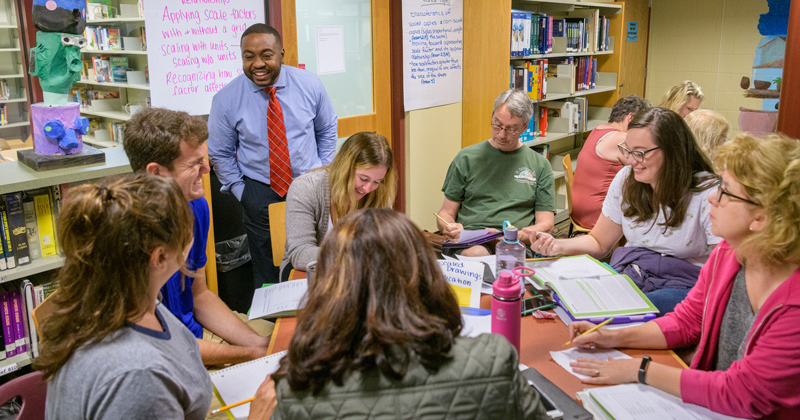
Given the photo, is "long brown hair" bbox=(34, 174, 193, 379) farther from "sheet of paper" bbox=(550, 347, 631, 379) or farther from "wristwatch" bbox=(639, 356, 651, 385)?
"wristwatch" bbox=(639, 356, 651, 385)

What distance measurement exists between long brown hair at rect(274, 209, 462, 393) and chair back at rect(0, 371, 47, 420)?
836 mm

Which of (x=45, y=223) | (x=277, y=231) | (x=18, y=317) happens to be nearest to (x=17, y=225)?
(x=45, y=223)

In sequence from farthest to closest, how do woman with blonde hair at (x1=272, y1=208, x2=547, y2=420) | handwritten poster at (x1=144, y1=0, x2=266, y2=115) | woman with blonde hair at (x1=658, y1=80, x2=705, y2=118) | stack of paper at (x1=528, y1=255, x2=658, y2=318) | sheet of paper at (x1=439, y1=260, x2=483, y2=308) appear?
1. woman with blonde hair at (x1=658, y1=80, x2=705, y2=118)
2. handwritten poster at (x1=144, y1=0, x2=266, y2=115)
3. sheet of paper at (x1=439, y1=260, x2=483, y2=308)
4. stack of paper at (x1=528, y1=255, x2=658, y2=318)
5. woman with blonde hair at (x1=272, y1=208, x2=547, y2=420)

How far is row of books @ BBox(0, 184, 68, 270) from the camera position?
2.13 meters

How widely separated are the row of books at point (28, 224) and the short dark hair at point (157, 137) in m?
0.70

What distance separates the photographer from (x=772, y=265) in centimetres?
132

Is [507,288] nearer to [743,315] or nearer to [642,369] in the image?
[642,369]

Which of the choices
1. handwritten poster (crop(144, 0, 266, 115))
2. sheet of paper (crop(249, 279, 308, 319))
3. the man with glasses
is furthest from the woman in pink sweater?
handwritten poster (crop(144, 0, 266, 115))

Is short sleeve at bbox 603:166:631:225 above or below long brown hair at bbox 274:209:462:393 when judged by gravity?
below

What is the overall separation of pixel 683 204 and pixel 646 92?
530 centimetres

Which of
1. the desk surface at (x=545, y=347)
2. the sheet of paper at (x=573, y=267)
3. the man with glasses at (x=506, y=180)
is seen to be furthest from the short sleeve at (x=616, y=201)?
the desk surface at (x=545, y=347)

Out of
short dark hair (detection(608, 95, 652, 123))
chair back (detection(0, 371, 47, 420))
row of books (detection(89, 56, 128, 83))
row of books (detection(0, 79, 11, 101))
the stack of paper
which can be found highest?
row of books (detection(89, 56, 128, 83))

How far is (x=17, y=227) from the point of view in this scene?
216 cm

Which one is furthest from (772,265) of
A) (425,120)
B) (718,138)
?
(425,120)
